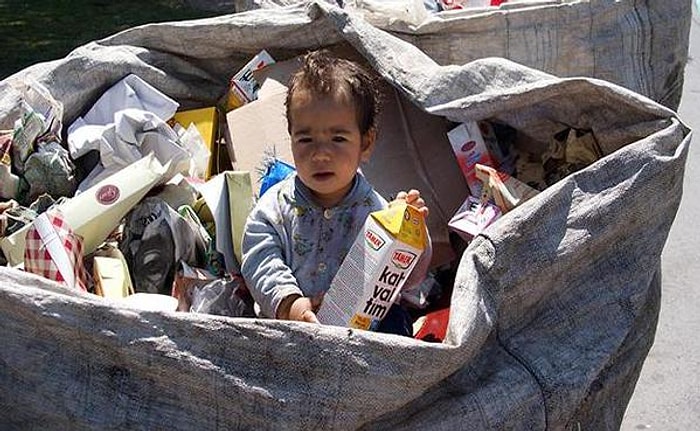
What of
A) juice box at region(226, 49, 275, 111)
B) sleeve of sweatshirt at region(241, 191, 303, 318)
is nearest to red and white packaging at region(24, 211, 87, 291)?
sleeve of sweatshirt at region(241, 191, 303, 318)

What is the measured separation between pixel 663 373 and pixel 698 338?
229 mm

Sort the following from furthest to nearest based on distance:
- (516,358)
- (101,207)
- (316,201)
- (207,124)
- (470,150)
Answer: (207,124) < (470,150) < (101,207) < (316,201) < (516,358)

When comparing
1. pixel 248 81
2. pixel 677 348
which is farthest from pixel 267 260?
pixel 677 348

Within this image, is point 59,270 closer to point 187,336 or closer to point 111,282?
point 111,282

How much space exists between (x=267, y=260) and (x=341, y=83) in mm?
381

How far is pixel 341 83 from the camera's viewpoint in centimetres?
222

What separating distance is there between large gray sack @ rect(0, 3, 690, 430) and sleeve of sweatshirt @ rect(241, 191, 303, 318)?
1.35 feet

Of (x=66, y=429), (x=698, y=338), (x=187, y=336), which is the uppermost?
(x=187, y=336)

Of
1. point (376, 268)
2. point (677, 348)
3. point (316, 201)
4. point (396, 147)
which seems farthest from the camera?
point (677, 348)

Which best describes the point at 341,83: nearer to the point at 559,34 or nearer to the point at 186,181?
the point at 186,181

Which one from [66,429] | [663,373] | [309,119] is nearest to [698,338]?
[663,373]

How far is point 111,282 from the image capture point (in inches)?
89.7

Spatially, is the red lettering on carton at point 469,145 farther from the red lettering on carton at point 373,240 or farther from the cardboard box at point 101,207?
the cardboard box at point 101,207

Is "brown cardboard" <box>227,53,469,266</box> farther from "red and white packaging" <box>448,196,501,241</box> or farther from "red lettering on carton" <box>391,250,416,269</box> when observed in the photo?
"red lettering on carton" <box>391,250,416,269</box>
